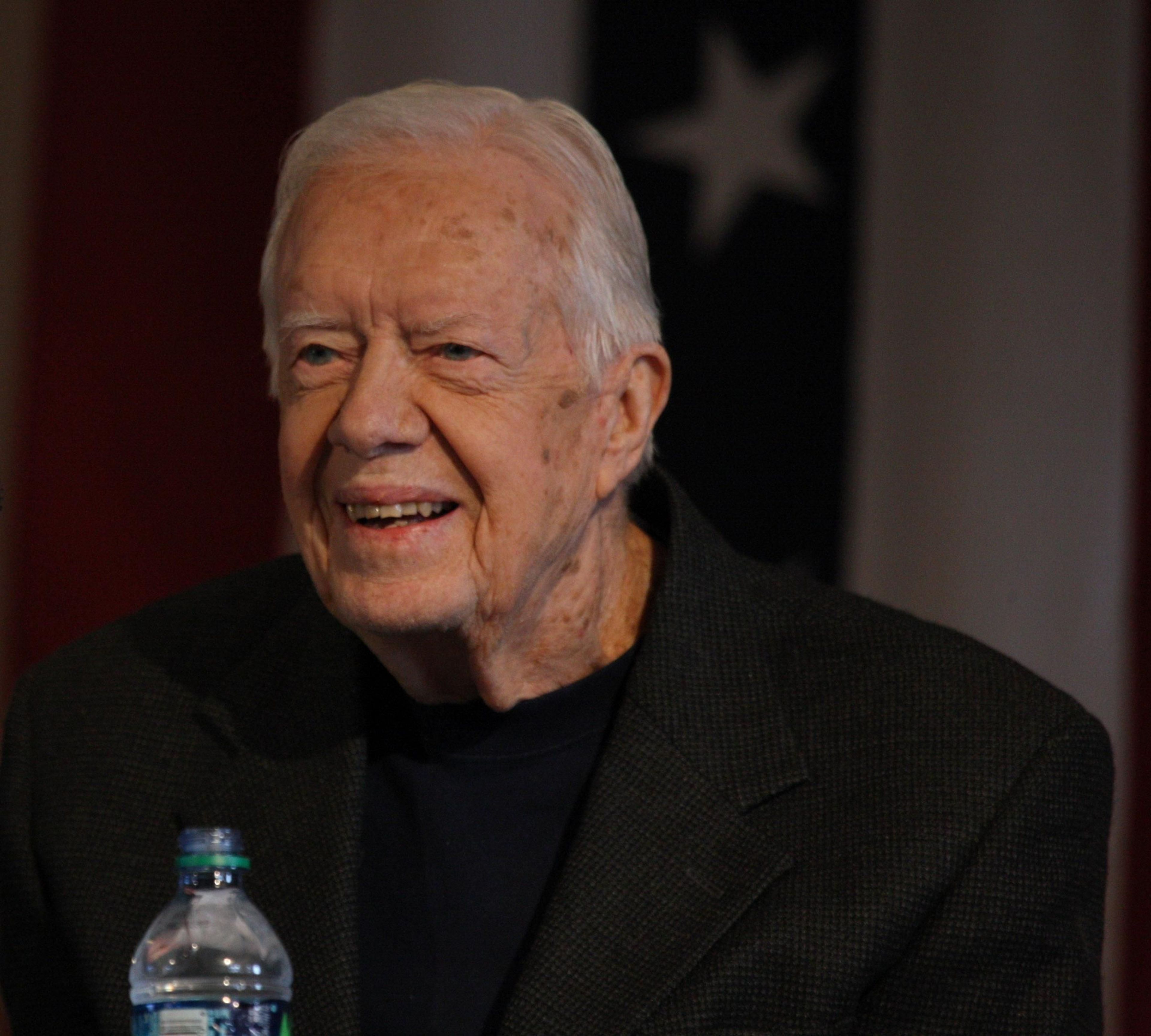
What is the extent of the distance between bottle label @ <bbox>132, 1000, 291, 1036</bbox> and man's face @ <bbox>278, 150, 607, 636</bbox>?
1.79ft

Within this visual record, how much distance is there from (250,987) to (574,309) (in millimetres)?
779

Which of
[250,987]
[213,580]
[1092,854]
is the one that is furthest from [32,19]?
[1092,854]

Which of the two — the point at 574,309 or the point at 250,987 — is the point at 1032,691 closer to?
the point at 574,309

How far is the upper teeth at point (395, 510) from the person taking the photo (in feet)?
5.98

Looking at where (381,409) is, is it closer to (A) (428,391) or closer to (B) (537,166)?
(A) (428,391)

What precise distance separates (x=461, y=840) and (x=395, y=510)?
38 cm

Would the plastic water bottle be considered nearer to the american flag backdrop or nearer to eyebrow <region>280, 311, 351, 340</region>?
eyebrow <region>280, 311, 351, 340</region>

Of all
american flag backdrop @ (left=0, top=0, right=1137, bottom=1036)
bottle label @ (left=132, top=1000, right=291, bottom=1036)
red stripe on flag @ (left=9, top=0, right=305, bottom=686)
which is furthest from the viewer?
american flag backdrop @ (left=0, top=0, right=1137, bottom=1036)

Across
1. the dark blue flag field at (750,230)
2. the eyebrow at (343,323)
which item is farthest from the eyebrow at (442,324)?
the dark blue flag field at (750,230)

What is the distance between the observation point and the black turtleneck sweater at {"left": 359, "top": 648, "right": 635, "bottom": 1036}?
6.07 ft

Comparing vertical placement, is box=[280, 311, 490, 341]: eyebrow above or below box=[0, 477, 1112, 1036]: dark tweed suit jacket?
above

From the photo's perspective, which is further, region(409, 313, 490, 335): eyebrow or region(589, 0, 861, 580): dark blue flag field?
region(589, 0, 861, 580): dark blue flag field

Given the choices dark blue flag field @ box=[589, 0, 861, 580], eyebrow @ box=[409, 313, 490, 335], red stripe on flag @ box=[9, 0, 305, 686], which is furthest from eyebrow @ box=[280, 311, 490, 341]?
dark blue flag field @ box=[589, 0, 861, 580]

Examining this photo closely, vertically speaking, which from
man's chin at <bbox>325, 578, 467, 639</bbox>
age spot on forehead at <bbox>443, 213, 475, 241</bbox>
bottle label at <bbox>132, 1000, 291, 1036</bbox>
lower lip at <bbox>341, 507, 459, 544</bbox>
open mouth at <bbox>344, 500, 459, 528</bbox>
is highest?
age spot on forehead at <bbox>443, 213, 475, 241</bbox>
